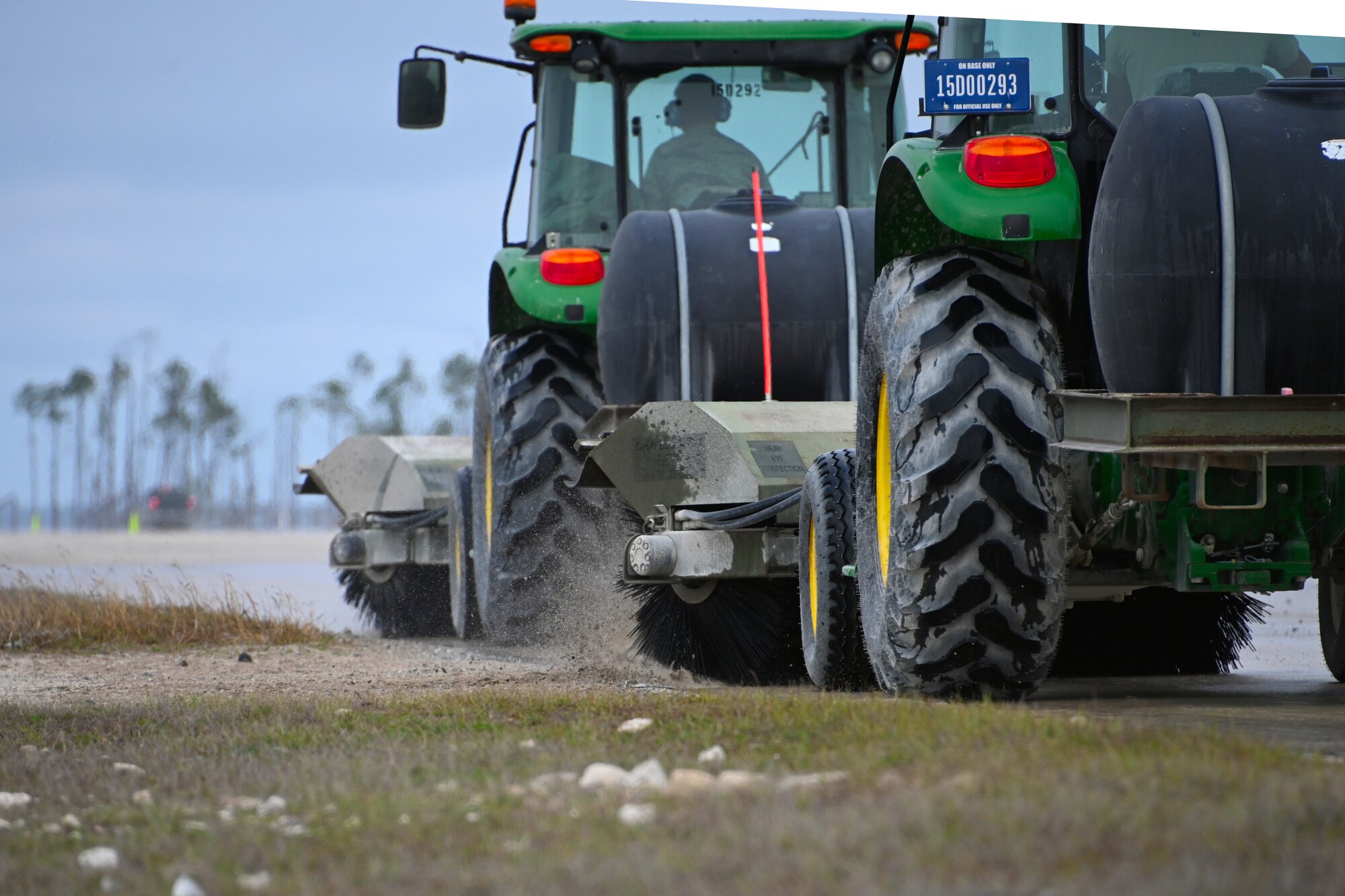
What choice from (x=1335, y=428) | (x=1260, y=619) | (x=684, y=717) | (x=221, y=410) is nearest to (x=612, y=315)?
(x=1260, y=619)

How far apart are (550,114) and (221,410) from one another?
226 ft

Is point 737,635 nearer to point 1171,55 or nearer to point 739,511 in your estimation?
point 739,511

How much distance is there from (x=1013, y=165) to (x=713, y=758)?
1.84 m

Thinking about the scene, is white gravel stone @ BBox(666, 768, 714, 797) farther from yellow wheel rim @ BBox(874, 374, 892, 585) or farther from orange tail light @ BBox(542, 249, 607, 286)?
orange tail light @ BBox(542, 249, 607, 286)

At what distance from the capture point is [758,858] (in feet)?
7.81

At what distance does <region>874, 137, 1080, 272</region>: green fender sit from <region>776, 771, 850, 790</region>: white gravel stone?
1.76 meters

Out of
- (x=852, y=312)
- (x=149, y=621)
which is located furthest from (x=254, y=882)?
(x=149, y=621)

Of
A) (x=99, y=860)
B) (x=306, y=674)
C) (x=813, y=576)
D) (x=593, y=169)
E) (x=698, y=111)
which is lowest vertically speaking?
(x=306, y=674)

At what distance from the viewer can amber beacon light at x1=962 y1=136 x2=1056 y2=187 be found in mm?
4359

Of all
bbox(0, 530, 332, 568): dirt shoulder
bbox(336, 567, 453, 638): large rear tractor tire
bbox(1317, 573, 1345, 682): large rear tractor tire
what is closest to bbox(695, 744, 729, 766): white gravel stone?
bbox(1317, 573, 1345, 682): large rear tractor tire

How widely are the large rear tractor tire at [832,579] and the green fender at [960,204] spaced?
2.69 feet

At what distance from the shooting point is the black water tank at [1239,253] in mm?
3793

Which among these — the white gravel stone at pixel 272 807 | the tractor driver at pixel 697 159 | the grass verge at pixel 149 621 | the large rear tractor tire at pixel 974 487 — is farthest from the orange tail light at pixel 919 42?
the white gravel stone at pixel 272 807

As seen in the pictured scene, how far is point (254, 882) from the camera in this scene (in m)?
2.43
